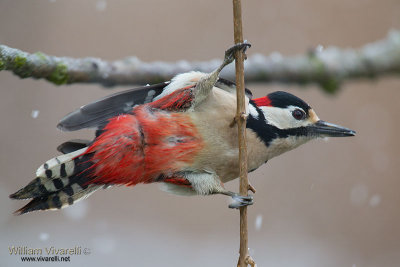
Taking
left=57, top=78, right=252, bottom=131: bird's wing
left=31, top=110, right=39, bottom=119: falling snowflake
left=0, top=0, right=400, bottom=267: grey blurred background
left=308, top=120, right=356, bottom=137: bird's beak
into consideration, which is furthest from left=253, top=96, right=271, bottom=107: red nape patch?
left=31, top=110, right=39, bottom=119: falling snowflake

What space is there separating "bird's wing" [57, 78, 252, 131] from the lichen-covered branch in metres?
0.06

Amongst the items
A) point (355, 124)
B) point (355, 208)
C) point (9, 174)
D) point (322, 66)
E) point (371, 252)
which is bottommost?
point (371, 252)

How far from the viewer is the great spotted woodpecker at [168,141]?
250 cm

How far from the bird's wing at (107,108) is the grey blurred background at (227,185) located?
147cm

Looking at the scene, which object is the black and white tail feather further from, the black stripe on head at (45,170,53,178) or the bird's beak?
the bird's beak

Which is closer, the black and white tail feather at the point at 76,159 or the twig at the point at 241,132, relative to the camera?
the twig at the point at 241,132

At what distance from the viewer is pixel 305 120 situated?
266 cm

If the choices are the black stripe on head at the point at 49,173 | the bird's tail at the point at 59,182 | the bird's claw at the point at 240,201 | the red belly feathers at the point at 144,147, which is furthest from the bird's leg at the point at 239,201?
the black stripe on head at the point at 49,173

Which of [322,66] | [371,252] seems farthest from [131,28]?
[371,252]

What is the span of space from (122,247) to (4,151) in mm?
1243

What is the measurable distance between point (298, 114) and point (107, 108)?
2.98 feet

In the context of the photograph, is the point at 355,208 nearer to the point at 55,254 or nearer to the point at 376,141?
the point at 376,141

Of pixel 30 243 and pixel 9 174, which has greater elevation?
pixel 9 174

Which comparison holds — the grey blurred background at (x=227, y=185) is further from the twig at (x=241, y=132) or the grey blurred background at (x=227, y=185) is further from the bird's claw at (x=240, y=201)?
the twig at (x=241, y=132)
